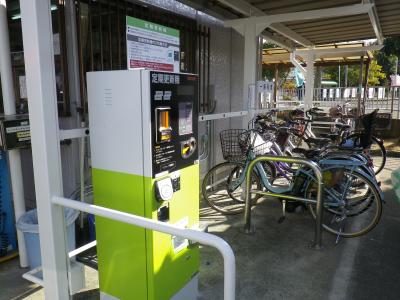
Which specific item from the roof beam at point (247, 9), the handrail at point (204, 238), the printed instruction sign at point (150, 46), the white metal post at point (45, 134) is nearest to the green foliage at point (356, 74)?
the roof beam at point (247, 9)

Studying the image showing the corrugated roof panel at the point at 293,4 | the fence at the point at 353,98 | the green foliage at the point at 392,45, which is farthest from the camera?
the green foliage at the point at 392,45

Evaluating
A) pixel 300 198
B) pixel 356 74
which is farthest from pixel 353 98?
pixel 300 198

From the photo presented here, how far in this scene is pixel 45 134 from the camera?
1.89 meters

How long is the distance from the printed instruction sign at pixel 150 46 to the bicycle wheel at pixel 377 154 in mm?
3298

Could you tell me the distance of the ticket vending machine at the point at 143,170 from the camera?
6.52 feet

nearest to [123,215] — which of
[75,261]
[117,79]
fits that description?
[117,79]

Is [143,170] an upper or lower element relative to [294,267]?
upper

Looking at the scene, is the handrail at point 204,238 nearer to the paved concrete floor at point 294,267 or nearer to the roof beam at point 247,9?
the paved concrete floor at point 294,267

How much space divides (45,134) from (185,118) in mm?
862

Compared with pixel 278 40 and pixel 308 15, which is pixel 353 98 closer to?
pixel 278 40

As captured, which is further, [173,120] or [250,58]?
[250,58]

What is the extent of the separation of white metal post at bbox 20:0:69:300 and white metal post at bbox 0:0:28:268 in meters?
0.94

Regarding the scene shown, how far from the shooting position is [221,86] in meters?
5.34

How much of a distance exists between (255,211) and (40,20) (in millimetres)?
3357
